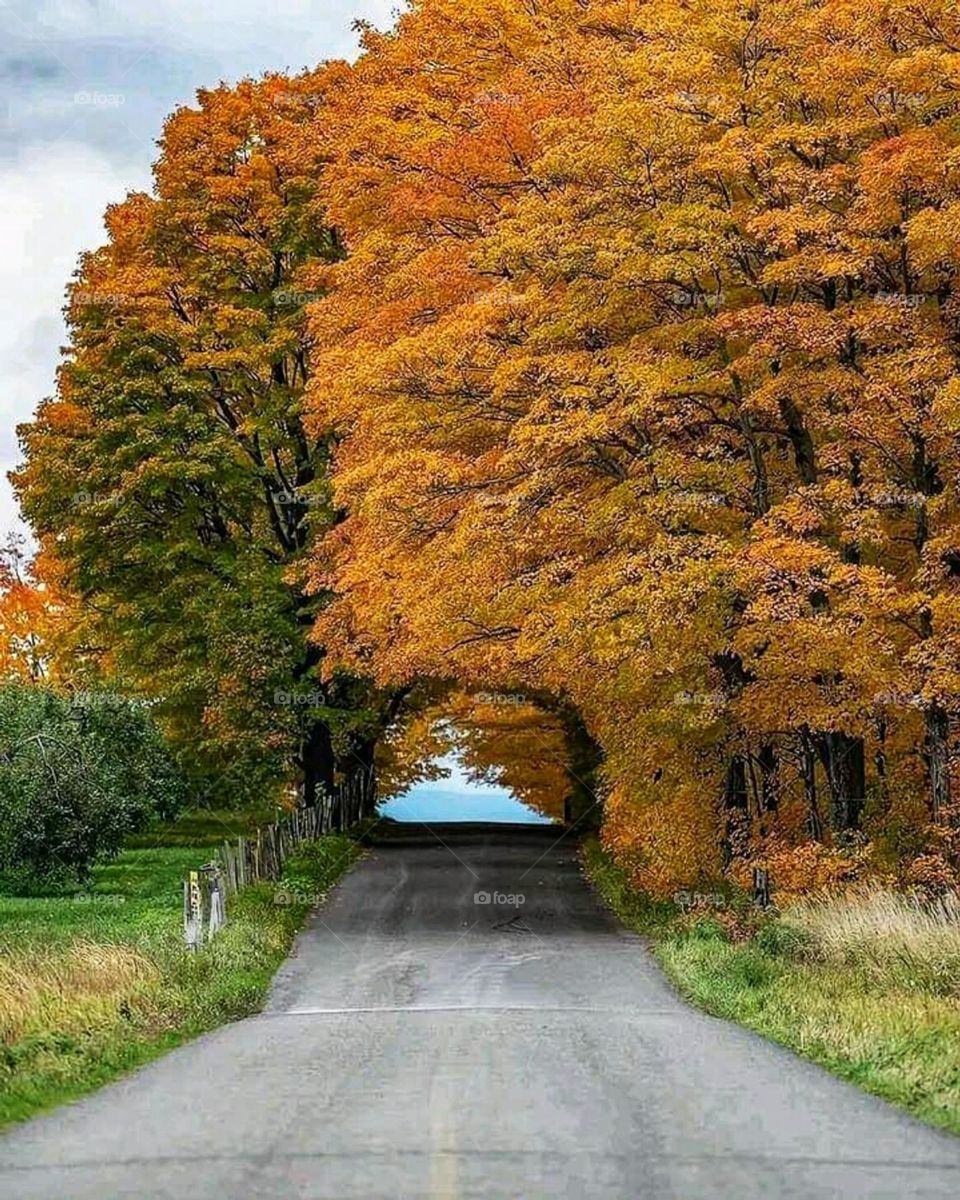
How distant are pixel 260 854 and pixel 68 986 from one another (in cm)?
1464

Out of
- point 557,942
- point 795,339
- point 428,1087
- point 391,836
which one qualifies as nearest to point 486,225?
point 795,339

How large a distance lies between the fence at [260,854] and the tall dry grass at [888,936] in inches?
287

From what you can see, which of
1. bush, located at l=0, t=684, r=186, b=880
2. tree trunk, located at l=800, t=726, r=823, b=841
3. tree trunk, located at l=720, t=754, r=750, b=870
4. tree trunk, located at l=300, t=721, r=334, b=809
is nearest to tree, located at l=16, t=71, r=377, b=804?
tree trunk, located at l=300, t=721, r=334, b=809

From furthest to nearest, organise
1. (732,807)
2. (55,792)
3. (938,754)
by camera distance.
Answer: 1. (55,792)
2. (732,807)
3. (938,754)

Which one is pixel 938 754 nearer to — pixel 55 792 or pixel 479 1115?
pixel 479 1115

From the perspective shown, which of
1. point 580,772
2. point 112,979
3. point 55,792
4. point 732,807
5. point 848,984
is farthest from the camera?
point 580,772

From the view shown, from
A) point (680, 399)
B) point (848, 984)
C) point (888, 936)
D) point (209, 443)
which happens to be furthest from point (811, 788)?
point (209, 443)

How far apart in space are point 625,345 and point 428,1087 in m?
14.9

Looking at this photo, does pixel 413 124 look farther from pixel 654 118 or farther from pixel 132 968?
pixel 132 968

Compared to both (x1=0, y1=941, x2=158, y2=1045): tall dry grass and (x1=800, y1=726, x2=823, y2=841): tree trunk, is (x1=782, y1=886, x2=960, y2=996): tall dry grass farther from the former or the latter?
(x1=0, y1=941, x2=158, y2=1045): tall dry grass

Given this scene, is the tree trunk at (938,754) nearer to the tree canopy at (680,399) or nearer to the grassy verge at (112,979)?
the tree canopy at (680,399)

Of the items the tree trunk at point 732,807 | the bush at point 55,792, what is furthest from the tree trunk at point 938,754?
the bush at point 55,792

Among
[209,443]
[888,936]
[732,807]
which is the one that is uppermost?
[209,443]

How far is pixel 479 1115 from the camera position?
393 inches
